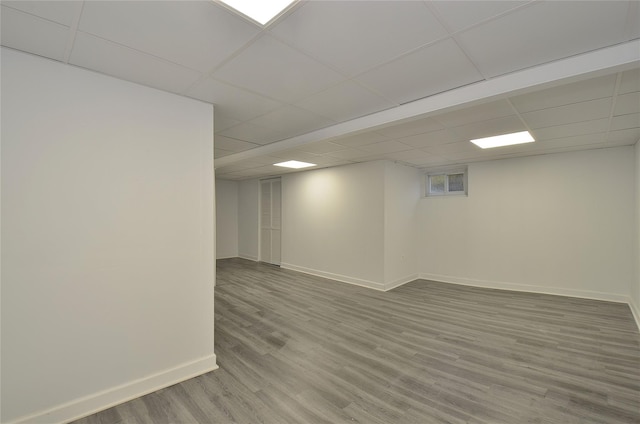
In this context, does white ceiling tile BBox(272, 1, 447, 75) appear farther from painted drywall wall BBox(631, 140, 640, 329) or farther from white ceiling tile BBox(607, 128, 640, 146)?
painted drywall wall BBox(631, 140, 640, 329)

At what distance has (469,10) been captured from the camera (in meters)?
1.53

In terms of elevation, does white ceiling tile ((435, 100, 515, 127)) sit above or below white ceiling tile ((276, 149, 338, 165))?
above

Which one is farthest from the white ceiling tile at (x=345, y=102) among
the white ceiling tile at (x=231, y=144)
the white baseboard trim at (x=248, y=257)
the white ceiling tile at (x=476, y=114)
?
the white baseboard trim at (x=248, y=257)

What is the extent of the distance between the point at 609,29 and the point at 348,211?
474 centimetres

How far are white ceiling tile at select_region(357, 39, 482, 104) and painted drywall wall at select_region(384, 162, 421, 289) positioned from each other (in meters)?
3.11

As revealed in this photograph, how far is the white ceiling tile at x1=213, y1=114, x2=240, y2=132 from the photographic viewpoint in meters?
A: 3.12

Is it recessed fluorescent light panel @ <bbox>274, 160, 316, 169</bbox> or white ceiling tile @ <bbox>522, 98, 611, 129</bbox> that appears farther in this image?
recessed fluorescent light panel @ <bbox>274, 160, 316, 169</bbox>

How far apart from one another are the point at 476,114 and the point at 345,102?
1.47 m

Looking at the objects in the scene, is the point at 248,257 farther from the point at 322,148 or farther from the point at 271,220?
the point at 322,148

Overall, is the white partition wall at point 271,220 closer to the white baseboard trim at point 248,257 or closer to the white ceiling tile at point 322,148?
the white baseboard trim at point 248,257

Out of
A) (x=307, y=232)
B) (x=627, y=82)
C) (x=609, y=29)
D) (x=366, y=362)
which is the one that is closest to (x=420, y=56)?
(x=609, y=29)

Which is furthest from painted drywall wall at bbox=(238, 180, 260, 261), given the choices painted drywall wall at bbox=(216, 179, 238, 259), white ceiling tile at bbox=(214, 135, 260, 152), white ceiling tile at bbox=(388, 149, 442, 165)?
white ceiling tile at bbox=(388, 149, 442, 165)

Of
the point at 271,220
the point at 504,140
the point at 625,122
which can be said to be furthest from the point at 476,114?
the point at 271,220

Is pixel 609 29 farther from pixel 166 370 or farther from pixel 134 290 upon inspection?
pixel 166 370
